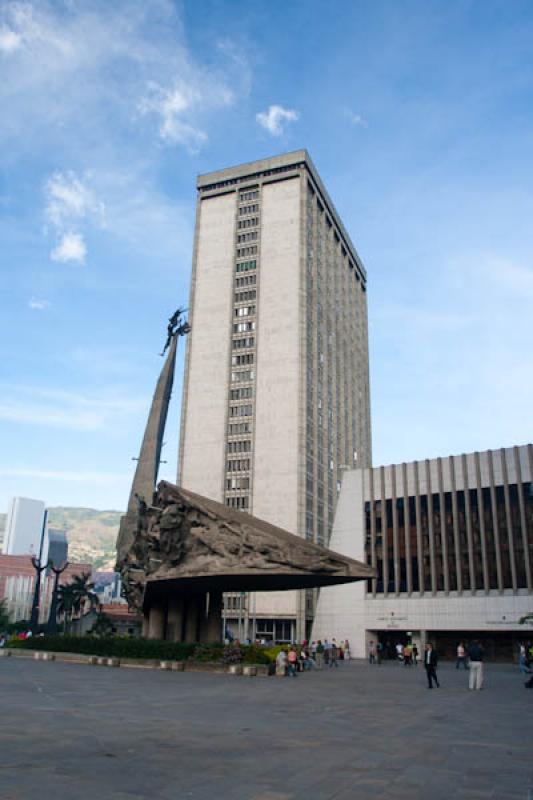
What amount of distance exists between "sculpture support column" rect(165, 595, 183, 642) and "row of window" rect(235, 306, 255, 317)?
56936mm

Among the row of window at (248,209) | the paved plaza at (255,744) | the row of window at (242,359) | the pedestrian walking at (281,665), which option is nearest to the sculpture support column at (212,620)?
the pedestrian walking at (281,665)

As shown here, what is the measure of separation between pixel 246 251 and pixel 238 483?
3240 cm

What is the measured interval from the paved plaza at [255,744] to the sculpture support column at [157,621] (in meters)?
15.4

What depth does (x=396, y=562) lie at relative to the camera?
56000mm

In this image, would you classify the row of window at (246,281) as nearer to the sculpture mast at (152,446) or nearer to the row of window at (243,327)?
the row of window at (243,327)

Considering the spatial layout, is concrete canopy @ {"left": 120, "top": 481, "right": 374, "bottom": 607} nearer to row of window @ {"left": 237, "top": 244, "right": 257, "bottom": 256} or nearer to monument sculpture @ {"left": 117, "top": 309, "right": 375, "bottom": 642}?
monument sculpture @ {"left": 117, "top": 309, "right": 375, "bottom": 642}

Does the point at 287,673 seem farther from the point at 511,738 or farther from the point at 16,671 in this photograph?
the point at 511,738

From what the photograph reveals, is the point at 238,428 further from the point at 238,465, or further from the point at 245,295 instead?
the point at 245,295

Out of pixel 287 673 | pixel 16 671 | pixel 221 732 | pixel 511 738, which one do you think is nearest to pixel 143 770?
pixel 221 732

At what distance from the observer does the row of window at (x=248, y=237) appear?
91625 millimetres

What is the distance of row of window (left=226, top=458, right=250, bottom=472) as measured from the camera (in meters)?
82.3

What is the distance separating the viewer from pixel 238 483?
8212 cm

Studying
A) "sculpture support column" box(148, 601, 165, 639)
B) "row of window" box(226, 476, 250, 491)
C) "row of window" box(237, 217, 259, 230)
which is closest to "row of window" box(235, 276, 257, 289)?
"row of window" box(237, 217, 259, 230)

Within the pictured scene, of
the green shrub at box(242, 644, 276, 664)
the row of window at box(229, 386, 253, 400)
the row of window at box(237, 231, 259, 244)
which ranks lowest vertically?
the green shrub at box(242, 644, 276, 664)
